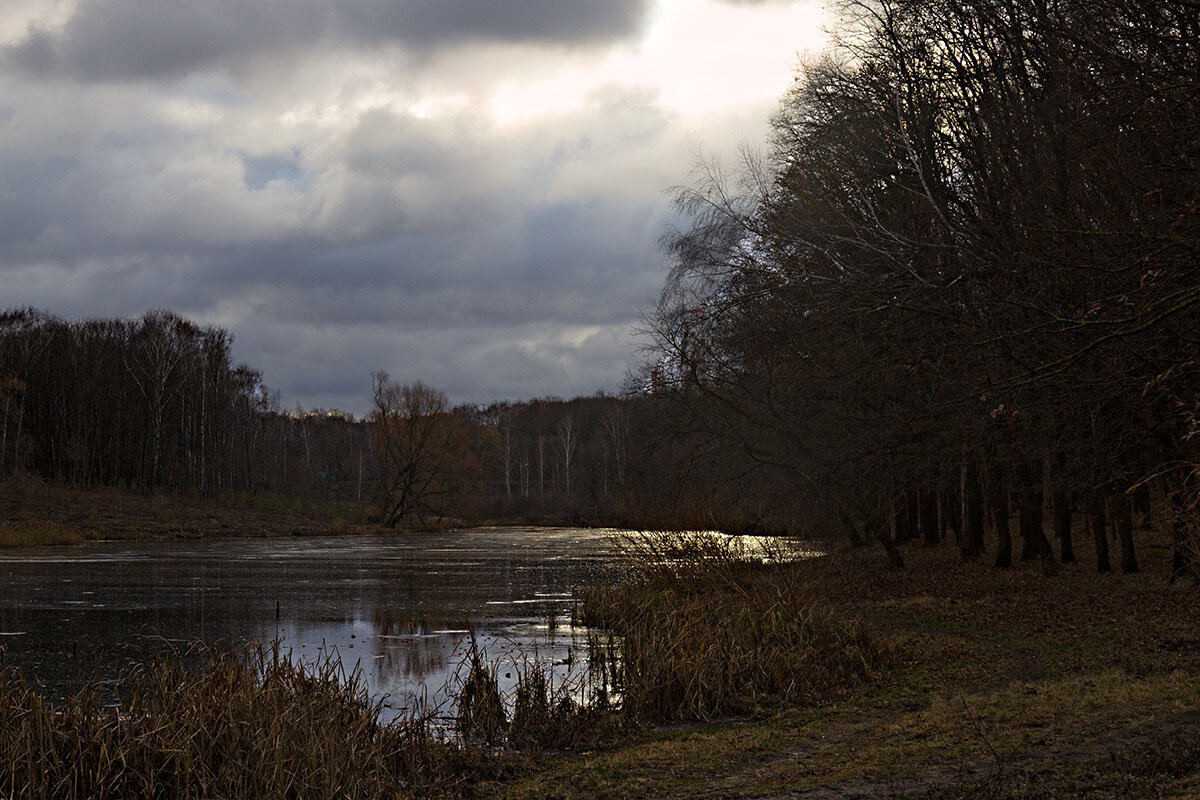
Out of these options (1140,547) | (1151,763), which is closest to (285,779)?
(1151,763)

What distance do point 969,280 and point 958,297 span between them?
330 mm

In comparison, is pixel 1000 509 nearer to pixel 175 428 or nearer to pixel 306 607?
pixel 306 607

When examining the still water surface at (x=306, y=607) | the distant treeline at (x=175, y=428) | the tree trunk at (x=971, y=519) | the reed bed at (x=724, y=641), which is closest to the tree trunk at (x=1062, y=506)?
the tree trunk at (x=971, y=519)

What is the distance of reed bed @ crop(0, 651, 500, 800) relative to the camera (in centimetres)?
708

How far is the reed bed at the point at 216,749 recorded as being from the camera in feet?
23.2

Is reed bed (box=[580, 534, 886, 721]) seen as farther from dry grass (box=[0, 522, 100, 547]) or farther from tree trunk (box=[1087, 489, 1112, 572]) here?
dry grass (box=[0, 522, 100, 547])

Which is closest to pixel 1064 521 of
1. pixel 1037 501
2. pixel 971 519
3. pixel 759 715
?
pixel 1037 501

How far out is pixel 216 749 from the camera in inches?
302

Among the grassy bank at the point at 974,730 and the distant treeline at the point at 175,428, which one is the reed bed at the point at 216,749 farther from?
the distant treeline at the point at 175,428

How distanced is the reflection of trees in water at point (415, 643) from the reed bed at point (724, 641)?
8.17ft

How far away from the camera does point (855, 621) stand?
13141mm

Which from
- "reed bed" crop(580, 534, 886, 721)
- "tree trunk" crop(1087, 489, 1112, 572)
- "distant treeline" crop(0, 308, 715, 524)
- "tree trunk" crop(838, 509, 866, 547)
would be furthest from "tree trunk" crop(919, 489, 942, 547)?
"distant treeline" crop(0, 308, 715, 524)

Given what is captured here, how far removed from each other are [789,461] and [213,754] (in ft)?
51.4

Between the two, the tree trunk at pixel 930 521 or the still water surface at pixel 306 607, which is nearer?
the still water surface at pixel 306 607
